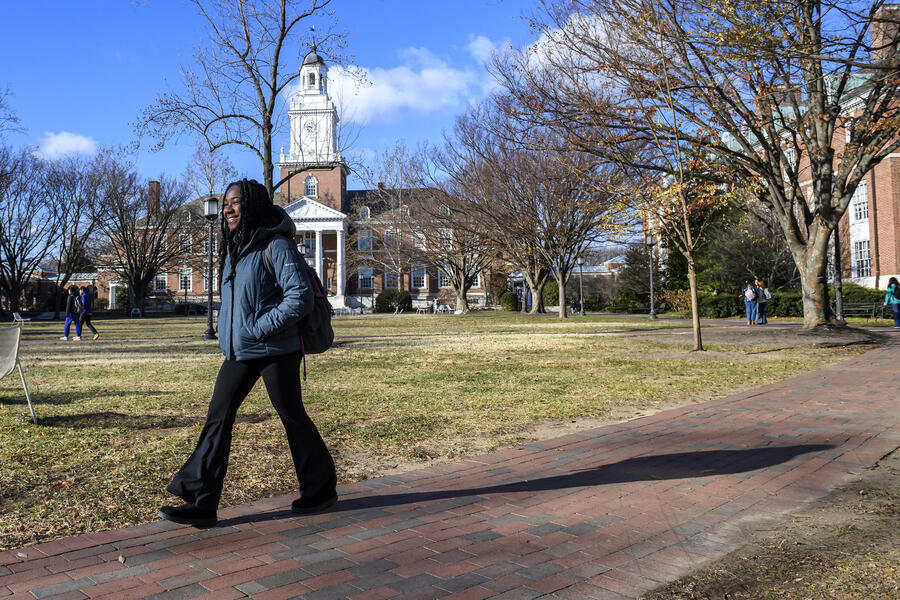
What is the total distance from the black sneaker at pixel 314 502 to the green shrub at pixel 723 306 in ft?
115

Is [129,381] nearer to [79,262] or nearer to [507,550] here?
[507,550]

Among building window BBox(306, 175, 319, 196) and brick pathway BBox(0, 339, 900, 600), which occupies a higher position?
building window BBox(306, 175, 319, 196)

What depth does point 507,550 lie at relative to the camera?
3146 mm

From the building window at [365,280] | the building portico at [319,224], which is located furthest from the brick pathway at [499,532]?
the building window at [365,280]

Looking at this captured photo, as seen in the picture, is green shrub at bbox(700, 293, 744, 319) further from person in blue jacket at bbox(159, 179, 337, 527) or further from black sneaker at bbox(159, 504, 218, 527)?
black sneaker at bbox(159, 504, 218, 527)

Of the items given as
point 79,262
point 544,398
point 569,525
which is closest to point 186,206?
point 79,262

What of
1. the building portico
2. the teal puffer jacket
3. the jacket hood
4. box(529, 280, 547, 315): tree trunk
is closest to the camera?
the teal puffer jacket

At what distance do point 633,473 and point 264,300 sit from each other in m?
2.68

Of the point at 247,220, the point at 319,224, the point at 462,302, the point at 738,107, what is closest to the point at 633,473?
the point at 247,220

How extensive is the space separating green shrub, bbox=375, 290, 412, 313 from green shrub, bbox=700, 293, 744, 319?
28.9m

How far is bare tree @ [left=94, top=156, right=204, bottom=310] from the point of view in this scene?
46.9 meters

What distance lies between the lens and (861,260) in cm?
3894

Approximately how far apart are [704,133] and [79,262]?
49984 millimetres

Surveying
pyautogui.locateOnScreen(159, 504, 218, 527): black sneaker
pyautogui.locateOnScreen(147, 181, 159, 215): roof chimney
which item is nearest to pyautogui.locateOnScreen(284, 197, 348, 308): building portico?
pyautogui.locateOnScreen(147, 181, 159, 215): roof chimney
